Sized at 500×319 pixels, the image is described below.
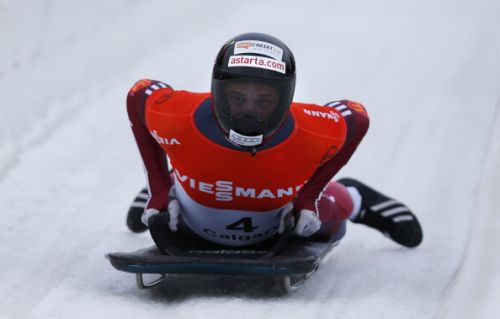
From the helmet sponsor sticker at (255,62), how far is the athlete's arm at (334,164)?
23.9 inches

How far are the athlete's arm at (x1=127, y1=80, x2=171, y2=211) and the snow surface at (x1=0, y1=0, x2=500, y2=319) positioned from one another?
1.55 ft

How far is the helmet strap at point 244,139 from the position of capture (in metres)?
3.85

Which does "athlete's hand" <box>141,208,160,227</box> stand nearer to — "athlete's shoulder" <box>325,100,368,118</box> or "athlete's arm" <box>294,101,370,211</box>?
"athlete's arm" <box>294,101,370,211</box>

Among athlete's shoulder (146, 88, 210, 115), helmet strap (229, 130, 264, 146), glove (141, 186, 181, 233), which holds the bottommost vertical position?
glove (141, 186, 181, 233)

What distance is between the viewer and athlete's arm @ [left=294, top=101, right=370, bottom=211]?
421 centimetres

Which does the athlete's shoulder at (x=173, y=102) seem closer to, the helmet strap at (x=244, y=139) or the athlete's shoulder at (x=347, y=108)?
the helmet strap at (x=244, y=139)

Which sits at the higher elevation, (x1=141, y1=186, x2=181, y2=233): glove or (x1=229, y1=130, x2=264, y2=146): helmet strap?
(x1=229, y1=130, x2=264, y2=146): helmet strap

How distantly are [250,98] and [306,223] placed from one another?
677 mm

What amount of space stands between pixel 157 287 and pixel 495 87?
4.08 metres

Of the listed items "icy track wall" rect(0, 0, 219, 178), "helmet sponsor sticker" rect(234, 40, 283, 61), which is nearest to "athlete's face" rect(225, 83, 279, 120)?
"helmet sponsor sticker" rect(234, 40, 283, 61)

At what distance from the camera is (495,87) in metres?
7.12

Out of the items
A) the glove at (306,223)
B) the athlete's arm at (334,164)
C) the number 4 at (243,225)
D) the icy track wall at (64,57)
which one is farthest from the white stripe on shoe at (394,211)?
the icy track wall at (64,57)

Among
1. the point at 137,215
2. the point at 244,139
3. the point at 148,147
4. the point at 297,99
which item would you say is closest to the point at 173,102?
the point at 148,147

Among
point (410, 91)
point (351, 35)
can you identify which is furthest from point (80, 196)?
point (351, 35)
